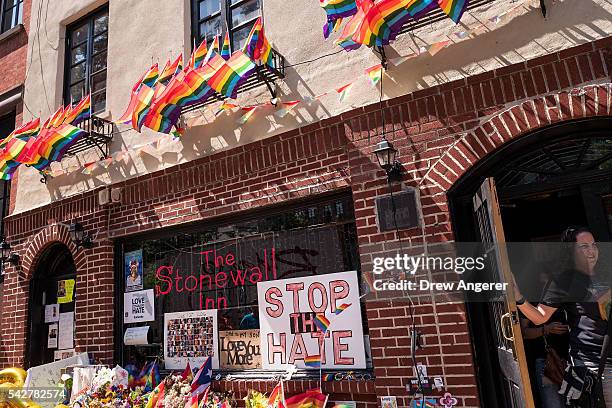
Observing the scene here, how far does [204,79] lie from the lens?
4.65 m

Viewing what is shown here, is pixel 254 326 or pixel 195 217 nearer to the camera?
pixel 254 326

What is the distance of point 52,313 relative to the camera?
21.4 ft

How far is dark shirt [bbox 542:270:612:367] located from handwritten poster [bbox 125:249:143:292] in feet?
14.7

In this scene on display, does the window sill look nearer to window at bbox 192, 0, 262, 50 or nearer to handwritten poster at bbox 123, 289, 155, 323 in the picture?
window at bbox 192, 0, 262, 50

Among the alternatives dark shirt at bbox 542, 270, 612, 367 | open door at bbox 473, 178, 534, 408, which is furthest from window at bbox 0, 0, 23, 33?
dark shirt at bbox 542, 270, 612, 367

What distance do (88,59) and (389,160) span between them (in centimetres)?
549

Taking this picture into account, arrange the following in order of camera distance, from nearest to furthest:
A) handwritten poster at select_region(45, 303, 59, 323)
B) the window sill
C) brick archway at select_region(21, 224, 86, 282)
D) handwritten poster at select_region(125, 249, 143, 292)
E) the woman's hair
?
1. the woman's hair
2. handwritten poster at select_region(125, 249, 143, 292)
3. brick archway at select_region(21, 224, 86, 282)
4. handwritten poster at select_region(45, 303, 59, 323)
5. the window sill

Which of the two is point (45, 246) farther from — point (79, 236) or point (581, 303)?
point (581, 303)

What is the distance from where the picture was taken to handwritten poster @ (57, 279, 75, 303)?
634 centimetres

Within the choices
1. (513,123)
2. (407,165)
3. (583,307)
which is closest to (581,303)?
(583,307)

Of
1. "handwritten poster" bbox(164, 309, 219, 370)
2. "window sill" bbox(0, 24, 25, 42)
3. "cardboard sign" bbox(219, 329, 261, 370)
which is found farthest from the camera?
"window sill" bbox(0, 24, 25, 42)

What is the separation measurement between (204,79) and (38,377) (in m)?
3.95

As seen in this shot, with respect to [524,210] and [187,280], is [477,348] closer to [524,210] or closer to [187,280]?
[524,210]

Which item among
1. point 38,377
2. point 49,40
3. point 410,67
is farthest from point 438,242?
point 49,40
